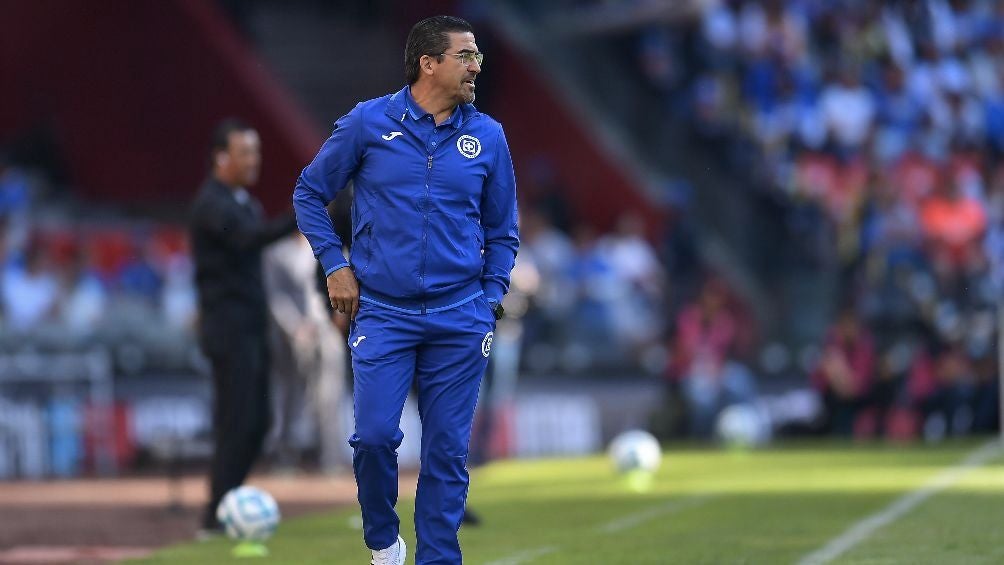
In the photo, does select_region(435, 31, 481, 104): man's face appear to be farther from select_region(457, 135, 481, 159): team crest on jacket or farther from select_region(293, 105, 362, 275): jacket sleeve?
select_region(293, 105, 362, 275): jacket sleeve

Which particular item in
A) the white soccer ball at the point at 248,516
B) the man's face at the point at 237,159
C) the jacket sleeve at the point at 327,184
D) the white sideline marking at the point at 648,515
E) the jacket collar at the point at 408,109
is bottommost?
the white sideline marking at the point at 648,515

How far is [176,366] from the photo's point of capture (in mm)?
20172

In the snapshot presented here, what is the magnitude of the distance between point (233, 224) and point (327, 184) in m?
3.49

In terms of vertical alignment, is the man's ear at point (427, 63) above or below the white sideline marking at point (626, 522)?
above

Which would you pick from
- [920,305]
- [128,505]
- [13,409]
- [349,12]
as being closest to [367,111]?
[128,505]

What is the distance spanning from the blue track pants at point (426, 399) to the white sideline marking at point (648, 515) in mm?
3954

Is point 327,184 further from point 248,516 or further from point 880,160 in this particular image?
point 880,160

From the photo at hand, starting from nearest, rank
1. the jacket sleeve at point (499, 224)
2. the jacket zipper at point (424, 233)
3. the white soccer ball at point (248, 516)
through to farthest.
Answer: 1. the jacket zipper at point (424, 233)
2. the jacket sleeve at point (499, 224)
3. the white soccer ball at point (248, 516)

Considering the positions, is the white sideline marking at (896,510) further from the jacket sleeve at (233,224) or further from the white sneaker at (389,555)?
the jacket sleeve at (233,224)

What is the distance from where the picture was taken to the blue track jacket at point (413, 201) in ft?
24.7

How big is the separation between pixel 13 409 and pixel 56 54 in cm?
943

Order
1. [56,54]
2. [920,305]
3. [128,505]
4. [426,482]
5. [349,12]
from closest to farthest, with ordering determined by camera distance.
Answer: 1. [426,482]
2. [128,505]
3. [920,305]
4. [56,54]
5. [349,12]

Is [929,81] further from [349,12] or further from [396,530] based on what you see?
[396,530]

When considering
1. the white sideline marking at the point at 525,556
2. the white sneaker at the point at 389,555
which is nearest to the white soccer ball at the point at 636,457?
the white sideline marking at the point at 525,556
